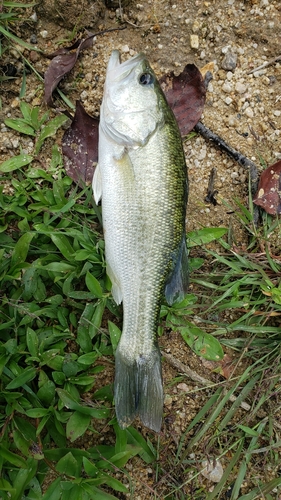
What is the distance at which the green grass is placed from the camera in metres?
2.84

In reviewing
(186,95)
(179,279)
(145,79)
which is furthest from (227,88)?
(179,279)

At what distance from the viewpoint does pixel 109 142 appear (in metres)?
2.81

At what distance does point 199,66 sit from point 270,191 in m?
1.13

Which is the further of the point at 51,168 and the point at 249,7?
the point at 249,7

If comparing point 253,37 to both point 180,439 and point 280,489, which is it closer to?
point 180,439

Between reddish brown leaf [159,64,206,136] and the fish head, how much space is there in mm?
548

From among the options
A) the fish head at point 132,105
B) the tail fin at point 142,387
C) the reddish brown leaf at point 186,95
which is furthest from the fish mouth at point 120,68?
the tail fin at point 142,387

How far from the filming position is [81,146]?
3219 mm


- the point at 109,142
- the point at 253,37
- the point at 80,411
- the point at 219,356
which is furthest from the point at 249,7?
the point at 80,411

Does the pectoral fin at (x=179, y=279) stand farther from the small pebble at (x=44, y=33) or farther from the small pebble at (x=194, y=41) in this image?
the small pebble at (x=44, y=33)

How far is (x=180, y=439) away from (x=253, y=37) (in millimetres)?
3185

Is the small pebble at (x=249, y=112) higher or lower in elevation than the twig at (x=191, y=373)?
higher

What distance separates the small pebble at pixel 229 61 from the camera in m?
3.48

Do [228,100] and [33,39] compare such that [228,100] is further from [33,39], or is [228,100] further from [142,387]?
[142,387]
